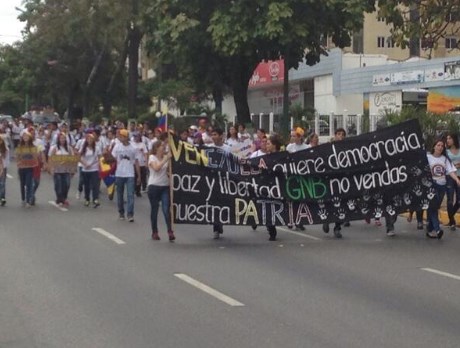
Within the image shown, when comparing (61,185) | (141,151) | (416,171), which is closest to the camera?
(416,171)

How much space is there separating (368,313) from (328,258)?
4.17 meters

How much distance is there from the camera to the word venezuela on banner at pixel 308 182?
15609 mm

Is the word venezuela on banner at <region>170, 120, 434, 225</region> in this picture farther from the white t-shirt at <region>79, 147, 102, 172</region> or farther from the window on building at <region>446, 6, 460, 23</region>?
the white t-shirt at <region>79, 147, 102, 172</region>

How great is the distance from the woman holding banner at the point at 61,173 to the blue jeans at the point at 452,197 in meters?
8.78

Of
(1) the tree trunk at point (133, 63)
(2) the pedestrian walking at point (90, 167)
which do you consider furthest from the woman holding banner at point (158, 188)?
(1) the tree trunk at point (133, 63)

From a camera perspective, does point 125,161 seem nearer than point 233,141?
Yes

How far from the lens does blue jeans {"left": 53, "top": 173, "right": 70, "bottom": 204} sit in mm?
21828

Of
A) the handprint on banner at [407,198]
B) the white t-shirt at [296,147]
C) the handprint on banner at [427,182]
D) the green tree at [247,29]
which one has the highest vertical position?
the green tree at [247,29]

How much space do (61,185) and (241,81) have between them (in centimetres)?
1519

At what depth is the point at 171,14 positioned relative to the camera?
107 ft

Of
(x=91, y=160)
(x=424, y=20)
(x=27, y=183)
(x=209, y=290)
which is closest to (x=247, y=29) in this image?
(x=91, y=160)

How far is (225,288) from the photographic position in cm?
1110

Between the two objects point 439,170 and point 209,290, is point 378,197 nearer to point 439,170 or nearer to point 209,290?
point 439,170

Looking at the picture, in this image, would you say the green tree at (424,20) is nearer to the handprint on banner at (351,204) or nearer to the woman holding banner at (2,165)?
the handprint on banner at (351,204)
